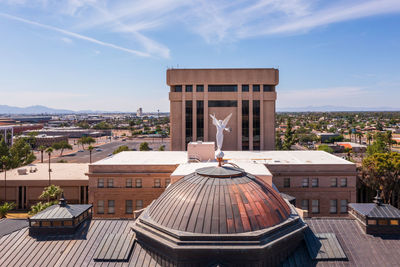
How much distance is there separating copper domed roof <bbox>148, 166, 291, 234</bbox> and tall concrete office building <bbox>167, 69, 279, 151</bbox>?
50.3 m

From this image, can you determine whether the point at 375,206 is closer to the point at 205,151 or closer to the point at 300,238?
the point at 300,238

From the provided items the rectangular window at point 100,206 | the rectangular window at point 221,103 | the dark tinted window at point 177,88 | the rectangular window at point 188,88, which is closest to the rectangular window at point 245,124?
the rectangular window at point 221,103

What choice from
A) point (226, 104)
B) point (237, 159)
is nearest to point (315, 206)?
point (237, 159)

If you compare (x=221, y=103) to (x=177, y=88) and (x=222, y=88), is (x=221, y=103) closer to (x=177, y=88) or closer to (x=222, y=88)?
(x=222, y=88)

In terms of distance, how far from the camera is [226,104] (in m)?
71.8

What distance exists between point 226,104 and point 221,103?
132cm

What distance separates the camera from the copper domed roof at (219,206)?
17.9 meters

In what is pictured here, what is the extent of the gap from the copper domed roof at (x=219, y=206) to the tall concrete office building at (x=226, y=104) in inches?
1980

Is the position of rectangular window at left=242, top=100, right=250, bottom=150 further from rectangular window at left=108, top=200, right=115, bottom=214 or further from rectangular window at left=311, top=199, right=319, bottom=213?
rectangular window at left=108, top=200, right=115, bottom=214

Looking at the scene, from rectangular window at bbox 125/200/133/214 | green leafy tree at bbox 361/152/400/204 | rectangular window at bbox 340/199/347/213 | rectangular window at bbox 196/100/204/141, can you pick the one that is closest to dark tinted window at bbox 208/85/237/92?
rectangular window at bbox 196/100/204/141

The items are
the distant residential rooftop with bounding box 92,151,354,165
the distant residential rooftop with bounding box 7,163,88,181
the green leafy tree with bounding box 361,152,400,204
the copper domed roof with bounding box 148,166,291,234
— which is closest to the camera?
the copper domed roof with bounding box 148,166,291,234

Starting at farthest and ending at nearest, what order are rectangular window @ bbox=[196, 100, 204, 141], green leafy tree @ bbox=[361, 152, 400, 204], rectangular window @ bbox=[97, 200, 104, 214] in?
rectangular window @ bbox=[196, 100, 204, 141], green leafy tree @ bbox=[361, 152, 400, 204], rectangular window @ bbox=[97, 200, 104, 214]

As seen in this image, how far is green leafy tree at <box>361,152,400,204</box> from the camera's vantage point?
48.8 m

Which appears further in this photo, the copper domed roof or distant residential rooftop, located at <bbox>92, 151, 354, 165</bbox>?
distant residential rooftop, located at <bbox>92, 151, 354, 165</bbox>
